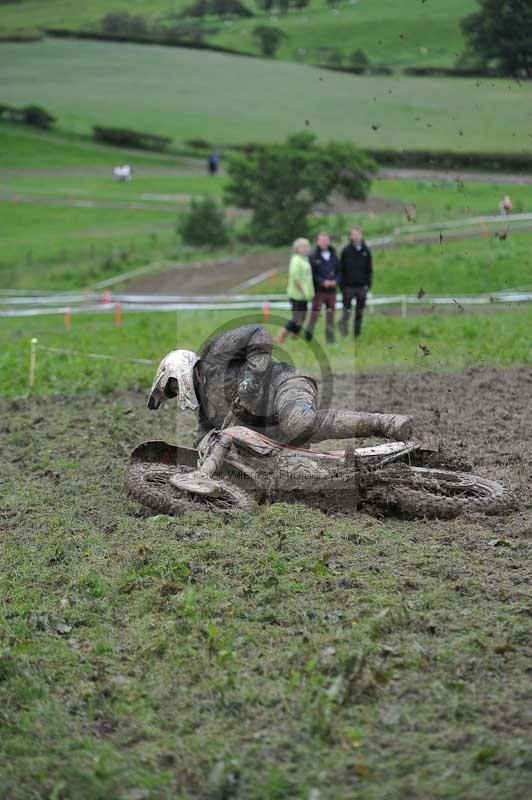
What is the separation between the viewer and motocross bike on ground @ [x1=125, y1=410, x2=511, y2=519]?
10.2m

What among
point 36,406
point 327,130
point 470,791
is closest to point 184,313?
point 36,406

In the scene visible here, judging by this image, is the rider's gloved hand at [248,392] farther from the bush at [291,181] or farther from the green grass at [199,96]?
the green grass at [199,96]

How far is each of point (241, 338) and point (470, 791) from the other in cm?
642

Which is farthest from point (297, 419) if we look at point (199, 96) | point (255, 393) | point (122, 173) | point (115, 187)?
point (199, 96)

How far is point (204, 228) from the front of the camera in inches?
1734

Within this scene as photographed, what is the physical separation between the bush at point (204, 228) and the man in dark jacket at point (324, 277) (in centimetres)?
2215

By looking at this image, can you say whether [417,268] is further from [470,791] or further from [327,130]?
[327,130]

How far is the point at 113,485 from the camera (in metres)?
12.1

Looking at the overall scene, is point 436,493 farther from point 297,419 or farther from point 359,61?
point 359,61

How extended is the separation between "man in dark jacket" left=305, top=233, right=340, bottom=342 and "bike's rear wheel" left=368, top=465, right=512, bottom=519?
11.6 metres

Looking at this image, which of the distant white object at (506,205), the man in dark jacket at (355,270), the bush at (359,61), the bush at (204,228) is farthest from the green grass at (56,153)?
the man in dark jacket at (355,270)

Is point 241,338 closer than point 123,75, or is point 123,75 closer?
point 241,338

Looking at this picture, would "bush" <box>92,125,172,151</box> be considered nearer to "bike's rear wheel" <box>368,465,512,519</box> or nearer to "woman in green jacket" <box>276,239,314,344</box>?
"woman in green jacket" <box>276,239,314,344</box>

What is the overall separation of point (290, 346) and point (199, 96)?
1995 inches
